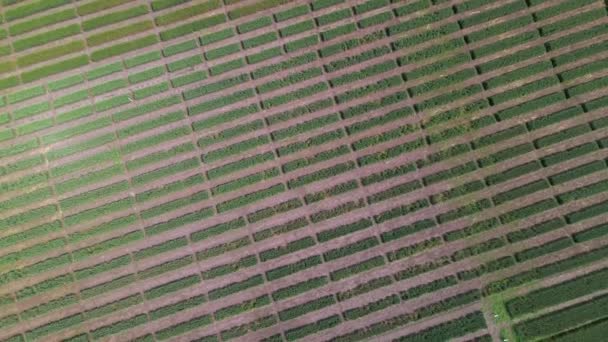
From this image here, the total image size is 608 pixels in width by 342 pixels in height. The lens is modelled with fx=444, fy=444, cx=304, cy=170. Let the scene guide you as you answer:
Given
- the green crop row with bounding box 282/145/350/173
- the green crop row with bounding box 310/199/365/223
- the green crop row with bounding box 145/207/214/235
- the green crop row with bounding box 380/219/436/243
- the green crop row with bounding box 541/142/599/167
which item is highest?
the green crop row with bounding box 282/145/350/173

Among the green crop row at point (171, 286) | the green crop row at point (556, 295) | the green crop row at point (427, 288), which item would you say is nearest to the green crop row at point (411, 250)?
the green crop row at point (427, 288)

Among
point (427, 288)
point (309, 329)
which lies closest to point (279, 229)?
point (309, 329)

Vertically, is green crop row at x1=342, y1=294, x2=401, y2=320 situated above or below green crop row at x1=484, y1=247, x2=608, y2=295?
above

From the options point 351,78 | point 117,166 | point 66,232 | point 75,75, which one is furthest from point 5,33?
point 351,78

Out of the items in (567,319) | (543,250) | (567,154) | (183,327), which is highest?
(567,154)

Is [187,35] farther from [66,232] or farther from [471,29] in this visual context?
[471,29]

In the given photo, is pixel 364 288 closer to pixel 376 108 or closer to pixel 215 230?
pixel 215 230

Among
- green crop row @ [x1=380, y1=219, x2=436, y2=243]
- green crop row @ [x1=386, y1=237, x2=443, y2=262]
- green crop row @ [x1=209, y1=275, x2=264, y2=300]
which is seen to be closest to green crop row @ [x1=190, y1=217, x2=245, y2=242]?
green crop row @ [x1=209, y1=275, x2=264, y2=300]

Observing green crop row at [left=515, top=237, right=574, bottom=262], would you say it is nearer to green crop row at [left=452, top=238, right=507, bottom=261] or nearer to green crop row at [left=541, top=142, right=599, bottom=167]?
green crop row at [left=452, top=238, right=507, bottom=261]
